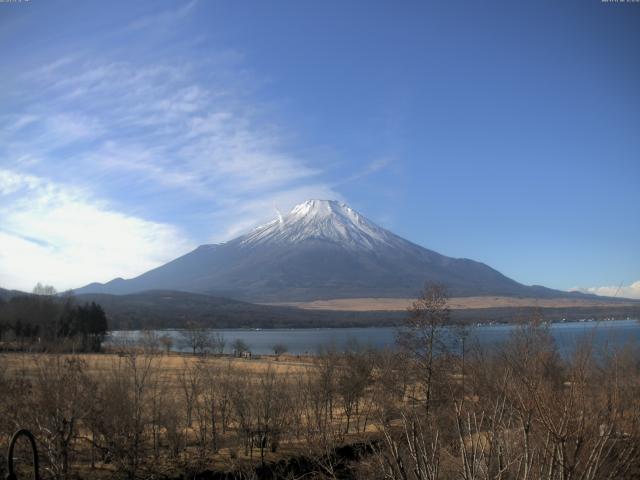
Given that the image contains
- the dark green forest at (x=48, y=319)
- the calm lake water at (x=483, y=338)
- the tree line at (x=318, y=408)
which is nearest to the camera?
the tree line at (x=318, y=408)

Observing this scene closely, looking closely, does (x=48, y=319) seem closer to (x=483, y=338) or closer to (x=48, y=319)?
(x=48, y=319)

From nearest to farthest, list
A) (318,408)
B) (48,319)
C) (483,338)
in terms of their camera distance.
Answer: (318,408) < (483,338) < (48,319)

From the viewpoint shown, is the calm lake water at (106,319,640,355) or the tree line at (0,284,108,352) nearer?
the calm lake water at (106,319,640,355)

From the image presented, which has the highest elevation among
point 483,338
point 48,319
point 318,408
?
point 48,319

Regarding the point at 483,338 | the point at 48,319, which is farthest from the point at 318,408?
the point at 48,319

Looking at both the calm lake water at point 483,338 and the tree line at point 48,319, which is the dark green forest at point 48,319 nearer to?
the tree line at point 48,319

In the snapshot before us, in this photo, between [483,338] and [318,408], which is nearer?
[318,408]

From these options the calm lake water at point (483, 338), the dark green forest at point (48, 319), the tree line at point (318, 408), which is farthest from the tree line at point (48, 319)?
the tree line at point (318, 408)

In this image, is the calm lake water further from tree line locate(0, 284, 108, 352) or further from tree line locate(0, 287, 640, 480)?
tree line locate(0, 284, 108, 352)

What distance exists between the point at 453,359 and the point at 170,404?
11.3 metres

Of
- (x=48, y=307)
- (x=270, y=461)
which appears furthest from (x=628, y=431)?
(x=48, y=307)

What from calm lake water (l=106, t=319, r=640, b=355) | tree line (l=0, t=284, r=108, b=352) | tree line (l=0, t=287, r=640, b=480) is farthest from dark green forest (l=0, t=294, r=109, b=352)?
tree line (l=0, t=287, r=640, b=480)

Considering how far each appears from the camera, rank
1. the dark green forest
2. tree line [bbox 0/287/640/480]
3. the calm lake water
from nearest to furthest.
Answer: tree line [bbox 0/287/640/480] → the calm lake water → the dark green forest

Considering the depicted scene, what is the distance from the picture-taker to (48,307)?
75.4 meters
